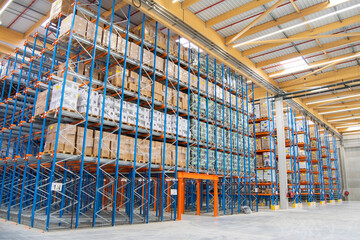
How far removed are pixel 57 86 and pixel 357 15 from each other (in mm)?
13577

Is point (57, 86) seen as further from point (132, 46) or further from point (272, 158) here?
point (272, 158)

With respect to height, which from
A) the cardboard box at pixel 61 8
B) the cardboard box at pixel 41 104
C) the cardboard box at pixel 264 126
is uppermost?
the cardboard box at pixel 61 8

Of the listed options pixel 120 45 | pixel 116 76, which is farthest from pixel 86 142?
pixel 120 45

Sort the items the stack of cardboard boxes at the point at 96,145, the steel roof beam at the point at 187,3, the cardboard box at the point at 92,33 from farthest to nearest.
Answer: the steel roof beam at the point at 187,3
the cardboard box at the point at 92,33
the stack of cardboard boxes at the point at 96,145

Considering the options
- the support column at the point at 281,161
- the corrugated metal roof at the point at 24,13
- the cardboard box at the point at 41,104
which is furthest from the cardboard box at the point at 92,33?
the support column at the point at 281,161

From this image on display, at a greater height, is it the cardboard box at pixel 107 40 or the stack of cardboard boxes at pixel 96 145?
the cardboard box at pixel 107 40

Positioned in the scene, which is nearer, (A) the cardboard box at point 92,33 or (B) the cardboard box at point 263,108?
(A) the cardboard box at point 92,33

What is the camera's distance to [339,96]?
75.9 ft

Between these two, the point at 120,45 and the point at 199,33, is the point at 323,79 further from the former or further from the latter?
the point at 120,45

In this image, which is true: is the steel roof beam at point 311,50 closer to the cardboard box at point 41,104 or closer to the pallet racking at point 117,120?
the pallet racking at point 117,120

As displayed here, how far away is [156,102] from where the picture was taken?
1262 cm

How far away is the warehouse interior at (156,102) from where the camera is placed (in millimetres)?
9750

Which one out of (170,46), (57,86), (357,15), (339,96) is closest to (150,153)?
(57,86)

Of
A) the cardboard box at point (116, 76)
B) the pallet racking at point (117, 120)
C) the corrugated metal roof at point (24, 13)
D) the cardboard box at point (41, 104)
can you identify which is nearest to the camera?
the pallet racking at point (117, 120)
